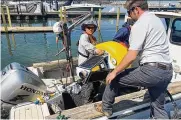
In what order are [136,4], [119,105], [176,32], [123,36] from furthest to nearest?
[176,32] → [123,36] → [119,105] → [136,4]

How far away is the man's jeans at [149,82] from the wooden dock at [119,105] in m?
0.39

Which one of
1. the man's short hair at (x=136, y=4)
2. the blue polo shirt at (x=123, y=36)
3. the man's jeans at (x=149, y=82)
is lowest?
the man's jeans at (x=149, y=82)

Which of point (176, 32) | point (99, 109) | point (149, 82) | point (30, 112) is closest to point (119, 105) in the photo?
point (99, 109)

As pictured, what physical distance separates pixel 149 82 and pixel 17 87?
249 centimetres

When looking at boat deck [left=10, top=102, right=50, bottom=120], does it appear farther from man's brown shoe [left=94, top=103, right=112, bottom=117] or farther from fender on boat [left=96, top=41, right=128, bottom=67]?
fender on boat [left=96, top=41, right=128, bottom=67]

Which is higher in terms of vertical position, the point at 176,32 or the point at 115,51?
the point at 176,32

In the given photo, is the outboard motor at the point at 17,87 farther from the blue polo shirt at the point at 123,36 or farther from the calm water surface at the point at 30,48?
the calm water surface at the point at 30,48

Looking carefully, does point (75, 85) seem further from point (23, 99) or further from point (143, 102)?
point (143, 102)

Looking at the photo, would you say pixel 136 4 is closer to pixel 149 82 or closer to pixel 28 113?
pixel 149 82

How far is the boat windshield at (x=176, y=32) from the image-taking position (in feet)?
18.6

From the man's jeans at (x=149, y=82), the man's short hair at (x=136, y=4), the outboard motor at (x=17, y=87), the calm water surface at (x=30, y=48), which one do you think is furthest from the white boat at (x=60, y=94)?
the calm water surface at (x=30, y=48)

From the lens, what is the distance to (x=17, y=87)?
4531 mm

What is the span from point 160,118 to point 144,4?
162 cm

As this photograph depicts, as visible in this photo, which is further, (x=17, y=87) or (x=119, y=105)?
(x=17, y=87)
